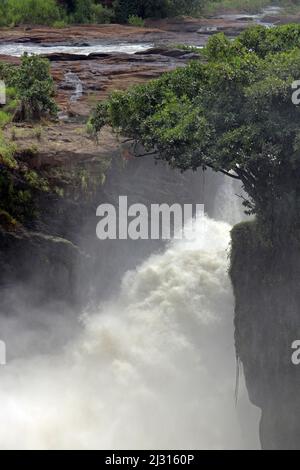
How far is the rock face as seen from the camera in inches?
539

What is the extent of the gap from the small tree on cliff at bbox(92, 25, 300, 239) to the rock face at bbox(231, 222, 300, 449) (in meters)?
0.84

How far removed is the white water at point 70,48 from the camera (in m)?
29.4

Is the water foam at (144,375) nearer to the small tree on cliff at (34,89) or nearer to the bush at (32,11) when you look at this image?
the small tree on cliff at (34,89)

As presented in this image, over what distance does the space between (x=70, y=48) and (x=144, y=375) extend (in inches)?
777

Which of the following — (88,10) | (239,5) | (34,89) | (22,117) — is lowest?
(22,117)

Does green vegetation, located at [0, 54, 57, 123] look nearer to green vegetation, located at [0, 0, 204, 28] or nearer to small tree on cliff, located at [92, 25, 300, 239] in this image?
small tree on cliff, located at [92, 25, 300, 239]

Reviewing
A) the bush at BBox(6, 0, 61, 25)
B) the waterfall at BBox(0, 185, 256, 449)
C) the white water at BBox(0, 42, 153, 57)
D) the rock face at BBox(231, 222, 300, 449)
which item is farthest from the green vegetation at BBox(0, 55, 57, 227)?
the bush at BBox(6, 0, 61, 25)

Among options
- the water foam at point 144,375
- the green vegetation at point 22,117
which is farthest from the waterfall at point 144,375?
the green vegetation at point 22,117

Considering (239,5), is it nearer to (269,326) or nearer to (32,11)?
(32,11)

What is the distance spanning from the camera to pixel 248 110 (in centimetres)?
1348

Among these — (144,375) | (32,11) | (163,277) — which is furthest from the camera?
(32,11)

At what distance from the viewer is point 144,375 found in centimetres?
1608

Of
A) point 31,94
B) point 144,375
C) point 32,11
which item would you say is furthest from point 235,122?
point 32,11
